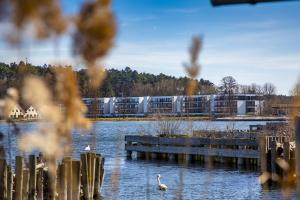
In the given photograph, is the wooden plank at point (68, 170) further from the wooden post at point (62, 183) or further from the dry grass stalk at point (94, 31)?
the dry grass stalk at point (94, 31)

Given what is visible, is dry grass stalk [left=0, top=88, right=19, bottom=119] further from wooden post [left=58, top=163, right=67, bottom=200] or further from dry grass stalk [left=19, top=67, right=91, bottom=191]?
wooden post [left=58, top=163, right=67, bottom=200]

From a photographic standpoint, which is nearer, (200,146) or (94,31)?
(94,31)

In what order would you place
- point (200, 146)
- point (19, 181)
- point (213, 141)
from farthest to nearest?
1. point (200, 146)
2. point (213, 141)
3. point (19, 181)

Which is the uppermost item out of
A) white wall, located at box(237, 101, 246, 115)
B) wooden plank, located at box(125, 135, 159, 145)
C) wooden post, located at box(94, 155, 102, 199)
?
white wall, located at box(237, 101, 246, 115)

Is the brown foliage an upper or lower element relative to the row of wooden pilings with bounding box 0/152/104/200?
upper

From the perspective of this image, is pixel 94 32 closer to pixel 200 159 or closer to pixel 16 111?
pixel 16 111

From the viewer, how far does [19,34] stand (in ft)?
4.64

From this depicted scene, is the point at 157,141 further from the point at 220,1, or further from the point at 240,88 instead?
the point at 240,88

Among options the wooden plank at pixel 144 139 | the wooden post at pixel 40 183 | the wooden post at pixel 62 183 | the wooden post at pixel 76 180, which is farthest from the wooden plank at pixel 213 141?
the wooden post at pixel 62 183

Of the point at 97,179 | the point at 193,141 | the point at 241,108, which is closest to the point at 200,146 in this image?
the point at 193,141

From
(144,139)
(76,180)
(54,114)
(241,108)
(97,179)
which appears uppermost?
(241,108)

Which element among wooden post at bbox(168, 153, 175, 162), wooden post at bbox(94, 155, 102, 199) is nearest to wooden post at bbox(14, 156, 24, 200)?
wooden post at bbox(94, 155, 102, 199)

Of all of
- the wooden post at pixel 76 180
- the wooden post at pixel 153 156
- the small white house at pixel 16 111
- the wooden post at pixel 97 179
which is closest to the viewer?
the small white house at pixel 16 111

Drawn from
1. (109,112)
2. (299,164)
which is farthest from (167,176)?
(109,112)
